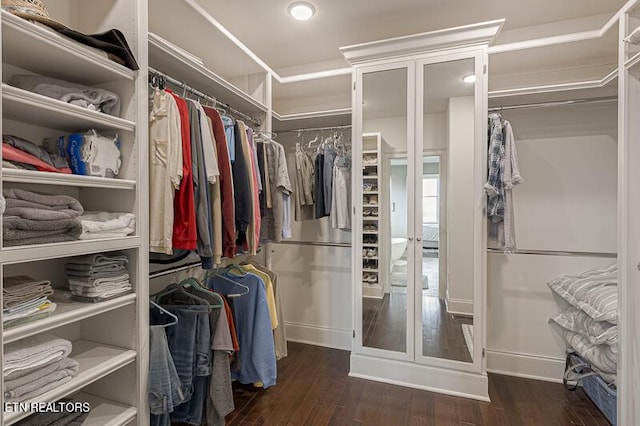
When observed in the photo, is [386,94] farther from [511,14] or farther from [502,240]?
[502,240]

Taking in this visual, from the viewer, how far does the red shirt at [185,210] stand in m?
1.44

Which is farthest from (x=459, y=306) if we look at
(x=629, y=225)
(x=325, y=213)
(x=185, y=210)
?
(x=185, y=210)

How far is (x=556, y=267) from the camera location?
7.80 feet

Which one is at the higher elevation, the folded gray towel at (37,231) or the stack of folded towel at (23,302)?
the folded gray towel at (37,231)

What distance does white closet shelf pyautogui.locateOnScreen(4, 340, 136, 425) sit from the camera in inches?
43.9

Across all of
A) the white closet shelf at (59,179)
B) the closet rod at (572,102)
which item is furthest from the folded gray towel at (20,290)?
the closet rod at (572,102)

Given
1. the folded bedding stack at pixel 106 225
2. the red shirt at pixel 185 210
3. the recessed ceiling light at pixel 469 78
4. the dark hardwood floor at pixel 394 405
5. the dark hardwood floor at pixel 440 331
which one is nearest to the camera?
the folded bedding stack at pixel 106 225

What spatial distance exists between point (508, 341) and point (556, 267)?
2.26 ft

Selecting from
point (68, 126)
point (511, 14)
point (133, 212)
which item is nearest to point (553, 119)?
point (511, 14)

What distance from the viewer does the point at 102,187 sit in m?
1.29

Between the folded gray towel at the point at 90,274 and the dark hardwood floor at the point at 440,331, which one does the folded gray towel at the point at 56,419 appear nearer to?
the folded gray towel at the point at 90,274

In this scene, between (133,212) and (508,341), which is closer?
(133,212)

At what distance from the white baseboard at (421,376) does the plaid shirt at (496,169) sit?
1.16 meters

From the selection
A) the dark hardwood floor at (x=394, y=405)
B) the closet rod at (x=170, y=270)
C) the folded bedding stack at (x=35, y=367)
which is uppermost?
the closet rod at (x=170, y=270)
